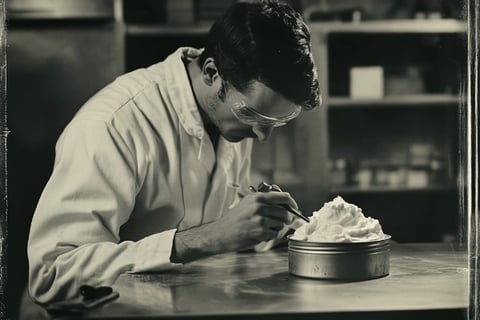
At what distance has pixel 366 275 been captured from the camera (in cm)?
166

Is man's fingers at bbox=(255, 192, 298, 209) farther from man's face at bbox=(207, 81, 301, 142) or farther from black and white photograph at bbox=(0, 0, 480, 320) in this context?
man's face at bbox=(207, 81, 301, 142)

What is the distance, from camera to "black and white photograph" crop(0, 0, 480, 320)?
60.7 inches

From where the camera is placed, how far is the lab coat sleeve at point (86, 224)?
167 centimetres

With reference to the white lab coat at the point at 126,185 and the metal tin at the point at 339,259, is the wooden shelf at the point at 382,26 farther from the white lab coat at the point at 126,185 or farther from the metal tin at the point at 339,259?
the metal tin at the point at 339,259

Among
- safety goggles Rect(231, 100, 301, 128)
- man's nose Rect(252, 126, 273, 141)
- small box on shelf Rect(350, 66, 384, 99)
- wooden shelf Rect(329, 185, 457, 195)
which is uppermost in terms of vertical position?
small box on shelf Rect(350, 66, 384, 99)

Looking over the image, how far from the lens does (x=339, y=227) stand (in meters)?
1.66

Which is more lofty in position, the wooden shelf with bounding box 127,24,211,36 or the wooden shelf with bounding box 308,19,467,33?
the wooden shelf with bounding box 308,19,467,33

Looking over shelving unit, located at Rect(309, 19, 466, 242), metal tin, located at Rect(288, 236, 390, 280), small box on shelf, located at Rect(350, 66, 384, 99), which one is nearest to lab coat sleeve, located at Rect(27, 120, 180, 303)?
metal tin, located at Rect(288, 236, 390, 280)

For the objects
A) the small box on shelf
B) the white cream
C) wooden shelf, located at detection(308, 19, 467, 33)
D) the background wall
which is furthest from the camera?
the small box on shelf

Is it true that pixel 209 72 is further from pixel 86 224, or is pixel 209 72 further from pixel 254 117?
pixel 86 224

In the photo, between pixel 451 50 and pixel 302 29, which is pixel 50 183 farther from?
pixel 451 50

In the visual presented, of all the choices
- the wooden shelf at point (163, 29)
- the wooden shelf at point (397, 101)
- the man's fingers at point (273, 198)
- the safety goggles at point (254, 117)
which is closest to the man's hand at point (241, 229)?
the man's fingers at point (273, 198)

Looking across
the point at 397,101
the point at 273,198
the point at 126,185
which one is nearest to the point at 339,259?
the point at 273,198

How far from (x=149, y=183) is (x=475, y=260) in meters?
1.11
